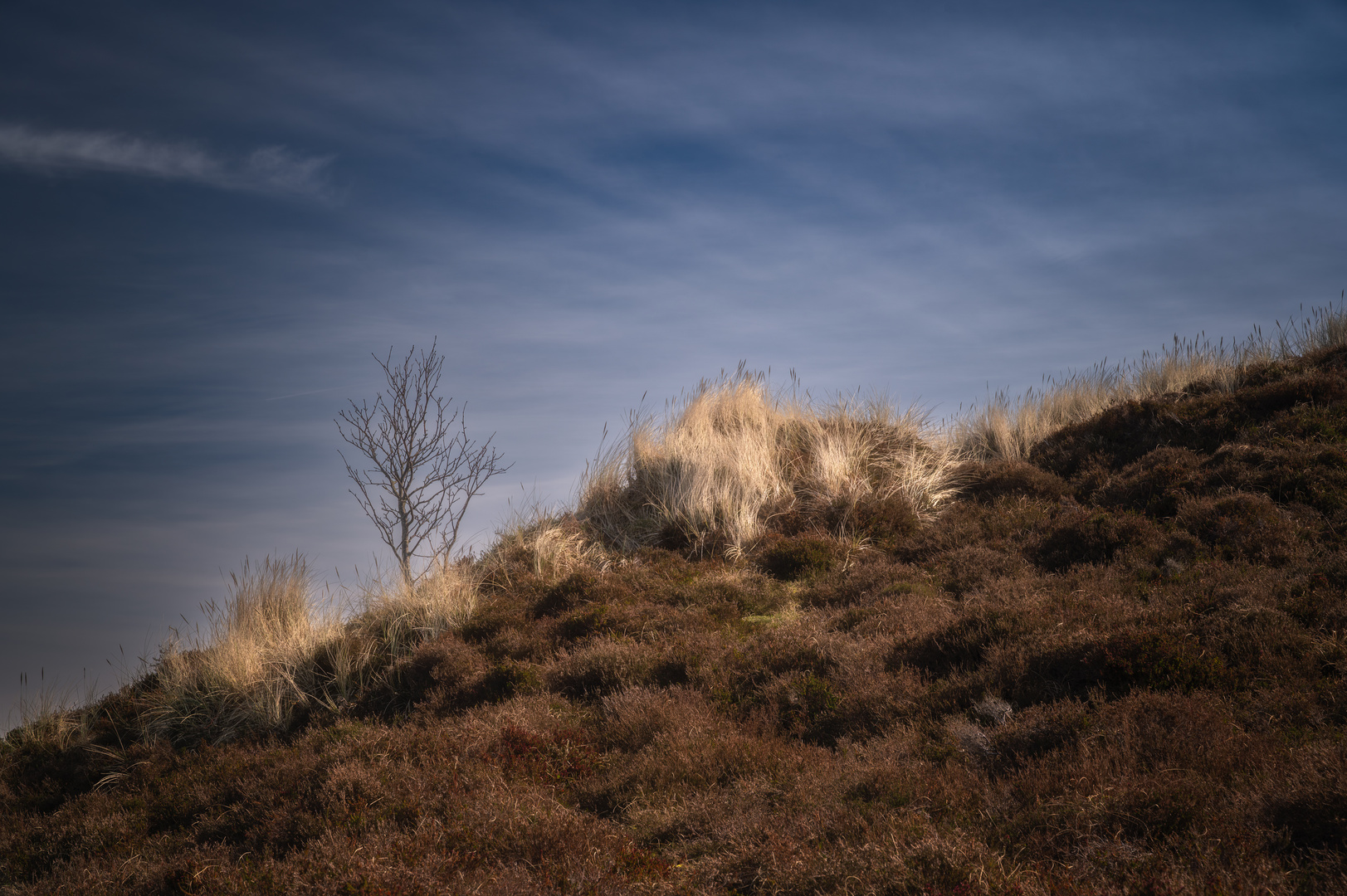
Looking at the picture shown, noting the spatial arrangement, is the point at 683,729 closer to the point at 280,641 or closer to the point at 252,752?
the point at 252,752

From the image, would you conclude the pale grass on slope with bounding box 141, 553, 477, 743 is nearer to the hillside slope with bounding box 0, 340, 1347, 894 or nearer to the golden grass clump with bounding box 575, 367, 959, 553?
the hillside slope with bounding box 0, 340, 1347, 894

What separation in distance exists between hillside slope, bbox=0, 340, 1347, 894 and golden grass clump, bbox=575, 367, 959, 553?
627 millimetres

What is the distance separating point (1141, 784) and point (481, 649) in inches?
239

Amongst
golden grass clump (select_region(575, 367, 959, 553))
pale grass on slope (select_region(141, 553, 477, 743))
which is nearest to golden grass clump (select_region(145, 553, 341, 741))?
pale grass on slope (select_region(141, 553, 477, 743))

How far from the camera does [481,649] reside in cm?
778

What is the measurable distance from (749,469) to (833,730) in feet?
20.2

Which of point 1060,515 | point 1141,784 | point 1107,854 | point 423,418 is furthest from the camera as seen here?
point 423,418

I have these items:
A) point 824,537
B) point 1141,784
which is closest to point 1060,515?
point 824,537

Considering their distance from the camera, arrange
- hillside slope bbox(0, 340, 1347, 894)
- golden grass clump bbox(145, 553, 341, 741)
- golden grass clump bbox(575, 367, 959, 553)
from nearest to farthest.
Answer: hillside slope bbox(0, 340, 1347, 894)
golden grass clump bbox(145, 553, 341, 741)
golden grass clump bbox(575, 367, 959, 553)

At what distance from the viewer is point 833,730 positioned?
518cm

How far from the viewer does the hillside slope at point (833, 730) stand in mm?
3398

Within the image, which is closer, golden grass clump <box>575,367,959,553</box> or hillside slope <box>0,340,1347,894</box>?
hillside slope <box>0,340,1347,894</box>

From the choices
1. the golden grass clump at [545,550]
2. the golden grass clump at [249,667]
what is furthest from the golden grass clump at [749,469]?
the golden grass clump at [249,667]

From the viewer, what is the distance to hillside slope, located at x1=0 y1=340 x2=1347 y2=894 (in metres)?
3.40
